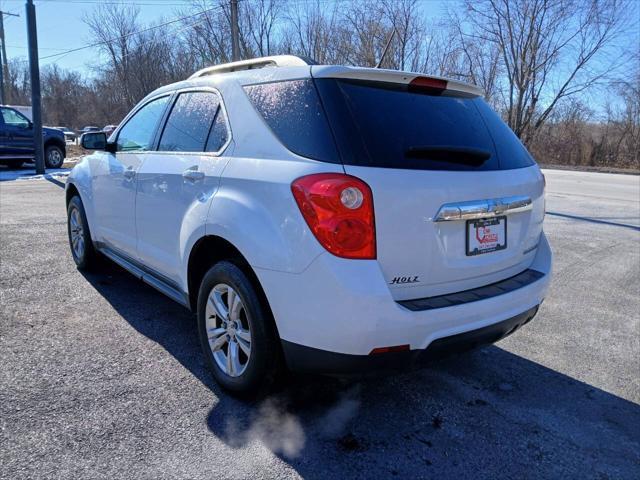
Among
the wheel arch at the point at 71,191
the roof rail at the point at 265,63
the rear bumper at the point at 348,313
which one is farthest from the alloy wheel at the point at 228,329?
the wheel arch at the point at 71,191

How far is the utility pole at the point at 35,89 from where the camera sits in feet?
48.3

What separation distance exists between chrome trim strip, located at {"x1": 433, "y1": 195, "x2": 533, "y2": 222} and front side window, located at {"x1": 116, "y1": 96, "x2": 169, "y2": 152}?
7.81 ft

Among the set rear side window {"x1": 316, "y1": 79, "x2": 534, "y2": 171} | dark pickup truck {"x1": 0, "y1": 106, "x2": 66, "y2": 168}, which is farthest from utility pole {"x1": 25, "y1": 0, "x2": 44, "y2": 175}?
rear side window {"x1": 316, "y1": 79, "x2": 534, "y2": 171}

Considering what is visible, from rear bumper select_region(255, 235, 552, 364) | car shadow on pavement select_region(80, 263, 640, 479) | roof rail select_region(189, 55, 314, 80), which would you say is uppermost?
roof rail select_region(189, 55, 314, 80)

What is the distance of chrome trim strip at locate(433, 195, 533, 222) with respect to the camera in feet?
8.02

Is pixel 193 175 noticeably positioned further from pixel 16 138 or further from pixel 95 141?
pixel 16 138

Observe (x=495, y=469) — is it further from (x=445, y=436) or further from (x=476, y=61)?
(x=476, y=61)

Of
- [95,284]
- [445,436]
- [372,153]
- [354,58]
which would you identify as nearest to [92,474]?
[445,436]

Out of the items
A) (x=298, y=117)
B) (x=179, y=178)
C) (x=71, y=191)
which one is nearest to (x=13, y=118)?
(x=71, y=191)

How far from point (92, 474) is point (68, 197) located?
154 inches

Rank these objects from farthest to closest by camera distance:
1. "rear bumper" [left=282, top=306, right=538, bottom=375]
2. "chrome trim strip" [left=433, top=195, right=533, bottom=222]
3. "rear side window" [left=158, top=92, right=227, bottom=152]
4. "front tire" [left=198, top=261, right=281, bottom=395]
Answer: "rear side window" [left=158, top=92, right=227, bottom=152], "front tire" [left=198, top=261, right=281, bottom=395], "chrome trim strip" [left=433, top=195, right=533, bottom=222], "rear bumper" [left=282, top=306, right=538, bottom=375]

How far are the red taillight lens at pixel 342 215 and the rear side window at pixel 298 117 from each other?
0.44 feet

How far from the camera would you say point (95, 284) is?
4852mm

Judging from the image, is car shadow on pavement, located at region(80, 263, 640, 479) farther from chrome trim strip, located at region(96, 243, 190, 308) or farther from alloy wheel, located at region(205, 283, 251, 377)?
chrome trim strip, located at region(96, 243, 190, 308)
